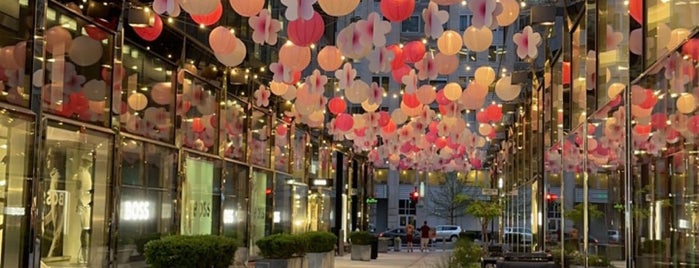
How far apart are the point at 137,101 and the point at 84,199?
240 centimetres

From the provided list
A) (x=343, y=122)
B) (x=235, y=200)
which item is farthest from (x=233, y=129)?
(x=343, y=122)

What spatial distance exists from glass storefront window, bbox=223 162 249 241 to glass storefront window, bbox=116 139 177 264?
398cm

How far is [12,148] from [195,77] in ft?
25.5

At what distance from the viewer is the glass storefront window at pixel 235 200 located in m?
21.0

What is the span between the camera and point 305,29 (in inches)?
398

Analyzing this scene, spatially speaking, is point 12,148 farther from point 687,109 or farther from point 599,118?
point 687,109

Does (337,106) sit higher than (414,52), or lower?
lower

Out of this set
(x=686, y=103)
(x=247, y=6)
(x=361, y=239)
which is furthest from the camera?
(x=361, y=239)

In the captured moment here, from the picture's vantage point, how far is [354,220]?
46.8m

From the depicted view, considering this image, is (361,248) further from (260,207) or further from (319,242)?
(319,242)

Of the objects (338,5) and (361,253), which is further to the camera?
(361,253)

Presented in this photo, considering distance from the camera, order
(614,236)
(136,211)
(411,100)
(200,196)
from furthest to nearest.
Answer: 1. (200,196)
2. (411,100)
3. (136,211)
4. (614,236)

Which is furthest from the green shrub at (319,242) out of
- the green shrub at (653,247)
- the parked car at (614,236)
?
the green shrub at (653,247)

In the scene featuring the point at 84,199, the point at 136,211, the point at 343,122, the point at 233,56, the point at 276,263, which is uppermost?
the point at 233,56
